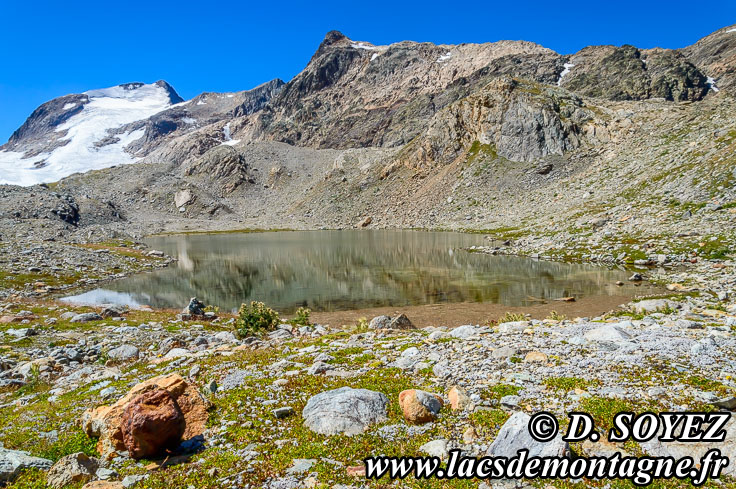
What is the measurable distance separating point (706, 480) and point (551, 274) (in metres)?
35.6

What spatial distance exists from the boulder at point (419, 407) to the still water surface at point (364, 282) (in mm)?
22487

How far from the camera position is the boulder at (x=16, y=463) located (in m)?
6.85

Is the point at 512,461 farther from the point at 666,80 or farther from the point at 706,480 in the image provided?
the point at 666,80

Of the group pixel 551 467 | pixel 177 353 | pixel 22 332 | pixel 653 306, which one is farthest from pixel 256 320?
pixel 653 306

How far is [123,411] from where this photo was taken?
26.4 feet

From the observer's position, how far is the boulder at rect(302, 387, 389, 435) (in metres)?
8.10

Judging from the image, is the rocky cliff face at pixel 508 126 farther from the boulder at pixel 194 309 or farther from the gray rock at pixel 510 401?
the gray rock at pixel 510 401

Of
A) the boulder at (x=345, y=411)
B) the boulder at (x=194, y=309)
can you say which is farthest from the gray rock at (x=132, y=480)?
the boulder at (x=194, y=309)

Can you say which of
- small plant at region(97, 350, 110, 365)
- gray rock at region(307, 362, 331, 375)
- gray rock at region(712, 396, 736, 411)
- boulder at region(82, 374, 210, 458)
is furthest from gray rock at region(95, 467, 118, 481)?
gray rock at region(712, 396, 736, 411)

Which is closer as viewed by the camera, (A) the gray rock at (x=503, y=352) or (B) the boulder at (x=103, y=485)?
(B) the boulder at (x=103, y=485)

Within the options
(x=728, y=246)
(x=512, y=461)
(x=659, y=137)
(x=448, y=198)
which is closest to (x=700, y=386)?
(x=512, y=461)

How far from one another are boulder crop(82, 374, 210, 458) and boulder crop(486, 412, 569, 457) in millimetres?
6365

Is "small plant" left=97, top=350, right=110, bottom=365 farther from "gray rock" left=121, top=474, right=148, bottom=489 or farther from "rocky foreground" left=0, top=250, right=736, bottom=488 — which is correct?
"gray rock" left=121, top=474, right=148, bottom=489

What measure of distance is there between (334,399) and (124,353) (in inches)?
516
